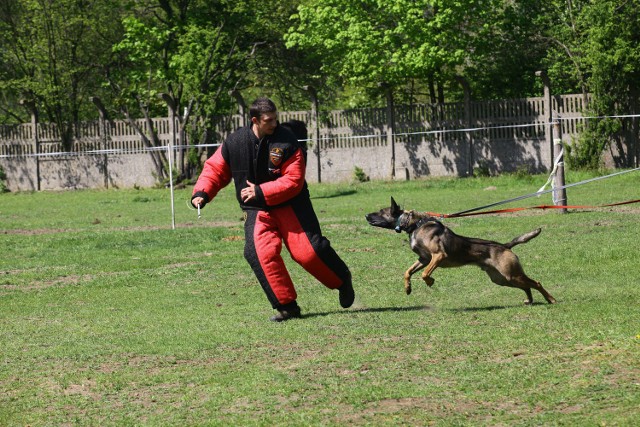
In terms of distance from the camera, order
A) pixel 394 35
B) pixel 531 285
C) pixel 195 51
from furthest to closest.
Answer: pixel 195 51 → pixel 394 35 → pixel 531 285

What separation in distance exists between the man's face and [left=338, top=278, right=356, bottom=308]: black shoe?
1.56 m

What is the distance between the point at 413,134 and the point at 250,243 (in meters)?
22.6

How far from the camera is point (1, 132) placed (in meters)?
38.2

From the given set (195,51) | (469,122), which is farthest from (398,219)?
(195,51)

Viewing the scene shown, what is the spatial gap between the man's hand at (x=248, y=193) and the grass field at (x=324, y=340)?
43.6 inches

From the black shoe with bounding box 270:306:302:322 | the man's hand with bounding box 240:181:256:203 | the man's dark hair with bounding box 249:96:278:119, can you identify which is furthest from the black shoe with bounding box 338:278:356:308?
the man's dark hair with bounding box 249:96:278:119

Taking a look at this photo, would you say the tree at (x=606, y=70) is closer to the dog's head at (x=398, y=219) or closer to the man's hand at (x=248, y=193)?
the dog's head at (x=398, y=219)

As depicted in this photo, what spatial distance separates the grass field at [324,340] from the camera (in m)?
6.30

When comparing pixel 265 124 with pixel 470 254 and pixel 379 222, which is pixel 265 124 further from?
pixel 470 254

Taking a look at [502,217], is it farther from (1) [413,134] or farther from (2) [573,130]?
(1) [413,134]

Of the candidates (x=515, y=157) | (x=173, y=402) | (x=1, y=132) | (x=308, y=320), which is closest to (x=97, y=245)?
(x=308, y=320)

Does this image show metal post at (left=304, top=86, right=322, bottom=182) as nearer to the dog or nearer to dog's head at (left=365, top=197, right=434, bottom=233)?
dog's head at (left=365, top=197, right=434, bottom=233)

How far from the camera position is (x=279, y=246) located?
9.51m

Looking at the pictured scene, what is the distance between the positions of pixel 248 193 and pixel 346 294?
136 centimetres
